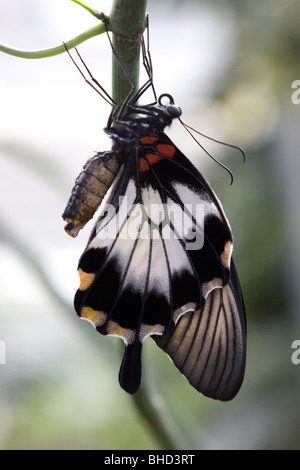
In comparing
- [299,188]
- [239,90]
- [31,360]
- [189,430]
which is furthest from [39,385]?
[239,90]

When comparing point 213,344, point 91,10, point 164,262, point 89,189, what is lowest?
point 213,344

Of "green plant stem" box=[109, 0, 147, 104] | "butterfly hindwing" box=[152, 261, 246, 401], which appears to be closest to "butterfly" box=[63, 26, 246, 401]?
"butterfly hindwing" box=[152, 261, 246, 401]

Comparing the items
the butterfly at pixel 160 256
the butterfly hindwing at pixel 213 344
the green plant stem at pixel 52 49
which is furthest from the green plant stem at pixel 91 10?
the butterfly hindwing at pixel 213 344

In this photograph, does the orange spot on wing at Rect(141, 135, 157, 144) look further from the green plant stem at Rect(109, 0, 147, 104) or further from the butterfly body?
the green plant stem at Rect(109, 0, 147, 104)

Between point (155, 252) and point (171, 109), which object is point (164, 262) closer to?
point (155, 252)

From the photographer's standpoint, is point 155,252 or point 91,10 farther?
point 155,252

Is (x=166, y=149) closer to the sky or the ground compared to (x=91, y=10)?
closer to the ground

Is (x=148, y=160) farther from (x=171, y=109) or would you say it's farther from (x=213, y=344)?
(x=213, y=344)

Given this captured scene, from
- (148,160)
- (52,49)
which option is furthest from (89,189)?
(52,49)
